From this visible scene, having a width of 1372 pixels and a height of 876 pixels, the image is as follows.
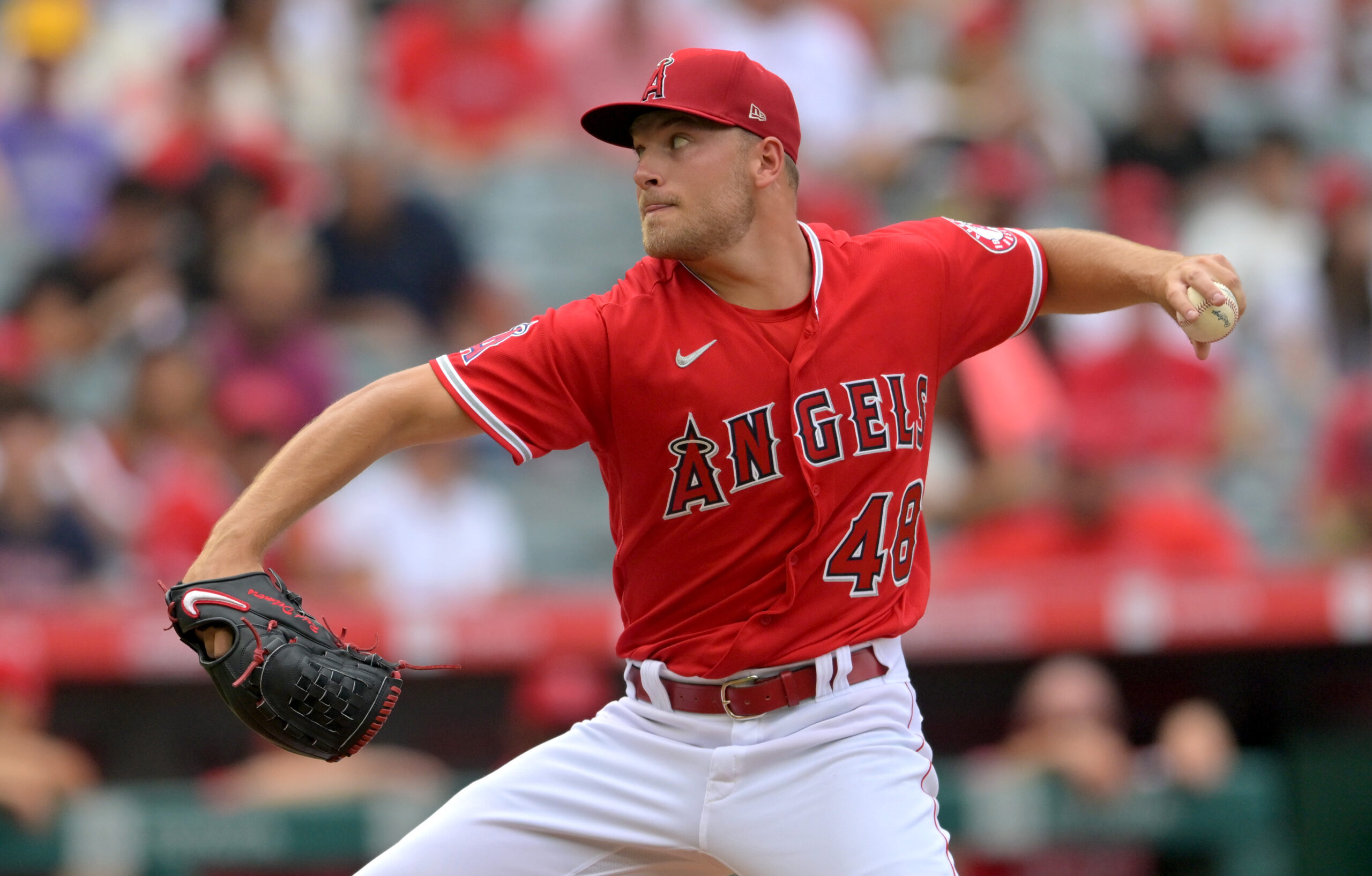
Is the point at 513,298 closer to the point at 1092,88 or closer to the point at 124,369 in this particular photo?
the point at 124,369

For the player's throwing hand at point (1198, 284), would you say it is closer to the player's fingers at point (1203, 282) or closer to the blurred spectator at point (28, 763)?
the player's fingers at point (1203, 282)

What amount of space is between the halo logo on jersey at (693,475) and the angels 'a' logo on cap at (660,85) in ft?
1.98

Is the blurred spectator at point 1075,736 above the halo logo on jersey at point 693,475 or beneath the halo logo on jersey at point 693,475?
beneath

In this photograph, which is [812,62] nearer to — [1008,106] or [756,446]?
[1008,106]

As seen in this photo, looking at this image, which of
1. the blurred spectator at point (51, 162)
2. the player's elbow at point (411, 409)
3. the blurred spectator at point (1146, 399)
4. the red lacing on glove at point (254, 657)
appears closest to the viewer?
the red lacing on glove at point (254, 657)

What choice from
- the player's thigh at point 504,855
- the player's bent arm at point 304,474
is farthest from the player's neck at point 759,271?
the player's thigh at point 504,855

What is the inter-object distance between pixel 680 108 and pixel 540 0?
19.0ft

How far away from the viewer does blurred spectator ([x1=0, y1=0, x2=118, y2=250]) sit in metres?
7.87

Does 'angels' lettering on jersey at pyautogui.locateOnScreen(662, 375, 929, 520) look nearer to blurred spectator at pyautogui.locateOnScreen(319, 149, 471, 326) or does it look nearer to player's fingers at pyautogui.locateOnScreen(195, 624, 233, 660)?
player's fingers at pyautogui.locateOnScreen(195, 624, 233, 660)

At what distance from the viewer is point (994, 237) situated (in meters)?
3.41

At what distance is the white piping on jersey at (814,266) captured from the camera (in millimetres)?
3203

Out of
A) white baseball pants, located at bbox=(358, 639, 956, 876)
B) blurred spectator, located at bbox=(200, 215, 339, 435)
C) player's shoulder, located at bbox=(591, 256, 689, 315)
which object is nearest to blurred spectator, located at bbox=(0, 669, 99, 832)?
blurred spectator, located at bbox=(200, 215, 339, 435)

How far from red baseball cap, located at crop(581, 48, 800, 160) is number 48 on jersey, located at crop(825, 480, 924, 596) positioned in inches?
28.9

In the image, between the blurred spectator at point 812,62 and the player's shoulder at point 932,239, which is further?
the blurred spectator at point 812,62
